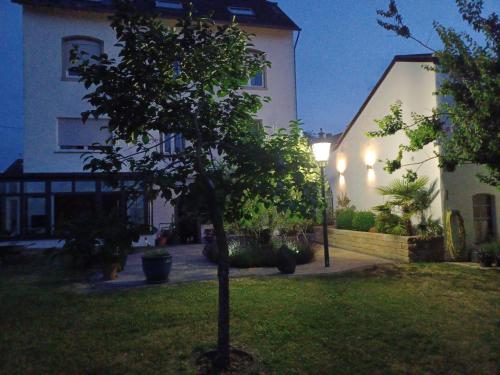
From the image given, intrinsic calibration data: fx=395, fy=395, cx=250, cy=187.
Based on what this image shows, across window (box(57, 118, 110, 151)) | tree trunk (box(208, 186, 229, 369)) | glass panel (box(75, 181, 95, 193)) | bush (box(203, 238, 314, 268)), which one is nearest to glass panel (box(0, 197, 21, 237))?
glass panel (box(75, 181, 95, 193))

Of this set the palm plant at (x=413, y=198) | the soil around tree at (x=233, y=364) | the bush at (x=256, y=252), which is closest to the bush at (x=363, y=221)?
the palm plant at (x=413, y=198)

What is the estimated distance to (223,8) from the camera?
20.9m

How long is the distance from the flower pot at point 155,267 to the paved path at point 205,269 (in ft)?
0.85

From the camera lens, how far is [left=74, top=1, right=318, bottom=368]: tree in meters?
3.75

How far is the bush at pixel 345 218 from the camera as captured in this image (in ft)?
46.6

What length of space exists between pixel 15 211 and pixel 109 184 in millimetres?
15746

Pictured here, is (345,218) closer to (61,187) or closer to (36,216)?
(61,187)

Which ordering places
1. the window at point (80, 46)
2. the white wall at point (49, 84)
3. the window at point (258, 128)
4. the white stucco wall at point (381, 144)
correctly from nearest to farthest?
the window at point (258, 128) → the white stucco wall at point (381, 144) → the white wall at point (49, 84) → the window at point (80, 46)

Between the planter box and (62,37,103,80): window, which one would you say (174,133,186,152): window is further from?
the planter box

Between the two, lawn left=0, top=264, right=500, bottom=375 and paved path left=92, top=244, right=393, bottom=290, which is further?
paved path left=92, top=244, right=393, bottom=290

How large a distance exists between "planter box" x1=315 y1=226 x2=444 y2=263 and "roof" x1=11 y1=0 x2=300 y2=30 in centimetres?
1079

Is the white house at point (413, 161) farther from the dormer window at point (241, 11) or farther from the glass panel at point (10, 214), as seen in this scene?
the glass panel at point (10, 214)

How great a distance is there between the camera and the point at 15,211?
55.6 ft

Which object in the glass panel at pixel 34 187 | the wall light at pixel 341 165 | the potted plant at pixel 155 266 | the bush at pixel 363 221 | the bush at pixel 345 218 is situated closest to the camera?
the potted plant at pixel 155 266
